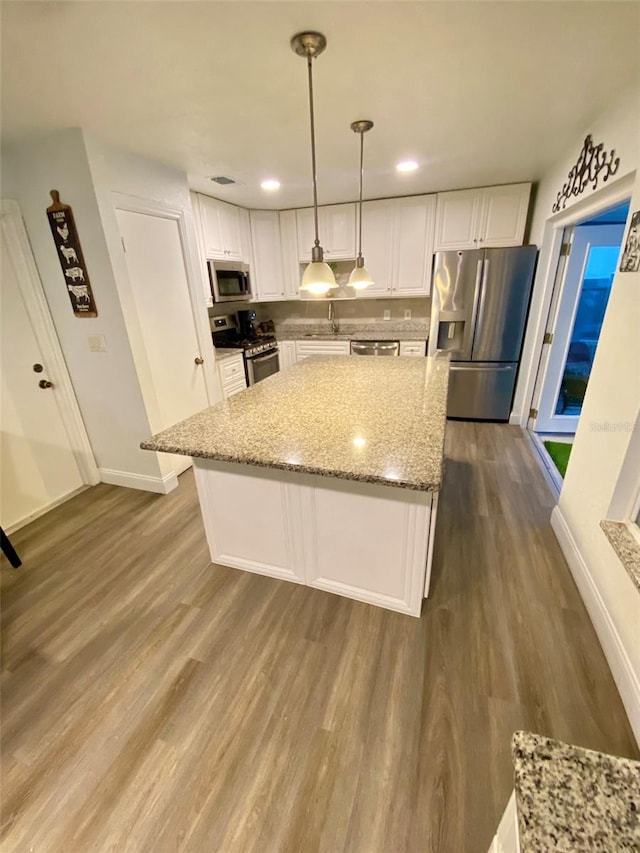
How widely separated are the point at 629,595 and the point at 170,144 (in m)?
3.39

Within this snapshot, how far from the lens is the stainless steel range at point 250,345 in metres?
4.02

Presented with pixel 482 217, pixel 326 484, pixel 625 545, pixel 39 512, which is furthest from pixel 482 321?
pixel 39 512

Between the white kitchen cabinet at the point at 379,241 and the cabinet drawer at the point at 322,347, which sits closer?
the white kitchen cabinet at the point at 379,241

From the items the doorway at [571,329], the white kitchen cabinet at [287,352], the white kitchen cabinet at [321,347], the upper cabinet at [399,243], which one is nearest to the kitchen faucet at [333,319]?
the white kitchen cabinet at [321,347]

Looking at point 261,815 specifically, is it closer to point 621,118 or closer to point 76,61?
point 76,61

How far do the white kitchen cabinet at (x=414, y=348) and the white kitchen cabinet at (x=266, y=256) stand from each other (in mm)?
1707

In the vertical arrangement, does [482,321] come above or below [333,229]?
below

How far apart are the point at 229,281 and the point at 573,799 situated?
4.09 meters

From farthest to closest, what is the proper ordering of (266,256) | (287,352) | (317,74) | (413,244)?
(287,352) → (266,256) → (413,244) → (317,74)

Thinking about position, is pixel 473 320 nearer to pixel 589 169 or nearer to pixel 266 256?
pixel 589 169

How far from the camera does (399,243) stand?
3.99 m

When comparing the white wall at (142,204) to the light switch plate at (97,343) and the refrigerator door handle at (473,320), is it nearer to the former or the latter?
the light switch plate at (97,343)

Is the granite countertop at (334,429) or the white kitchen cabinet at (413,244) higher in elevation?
the white kitchen cabinet at (413,244)

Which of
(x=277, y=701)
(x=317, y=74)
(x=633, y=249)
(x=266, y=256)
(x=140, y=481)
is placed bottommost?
(x=277, y=701)
